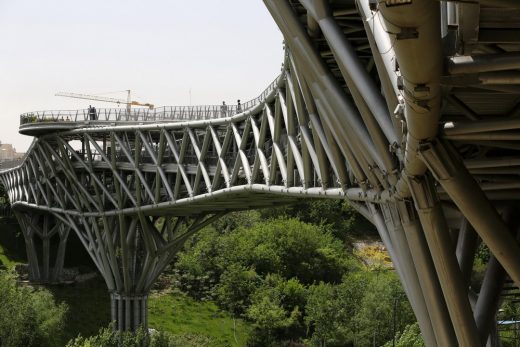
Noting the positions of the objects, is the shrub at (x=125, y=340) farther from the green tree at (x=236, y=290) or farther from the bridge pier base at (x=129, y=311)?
the green tree at (x=236, y=290)

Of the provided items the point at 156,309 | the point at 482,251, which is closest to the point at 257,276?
the point at 156,309

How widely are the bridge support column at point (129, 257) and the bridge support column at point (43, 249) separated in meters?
15.0

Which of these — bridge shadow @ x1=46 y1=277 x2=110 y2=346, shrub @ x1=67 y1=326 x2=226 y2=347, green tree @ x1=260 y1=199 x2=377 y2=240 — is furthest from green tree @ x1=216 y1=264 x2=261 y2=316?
green tree @ x1=260 y1=199 x2=377 y2=240

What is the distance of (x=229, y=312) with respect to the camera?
76.1 meters

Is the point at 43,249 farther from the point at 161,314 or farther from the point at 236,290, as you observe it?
the point at 236,290

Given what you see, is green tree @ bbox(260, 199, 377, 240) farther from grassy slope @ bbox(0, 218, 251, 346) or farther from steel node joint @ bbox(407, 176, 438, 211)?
steel node joint @ bbox(407, 176, 438, 211)

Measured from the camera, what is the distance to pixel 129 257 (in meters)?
61.8

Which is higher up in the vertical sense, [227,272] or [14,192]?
[14,192]

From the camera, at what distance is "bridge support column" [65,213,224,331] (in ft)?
197

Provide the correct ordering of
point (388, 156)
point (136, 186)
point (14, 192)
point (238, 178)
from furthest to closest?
1. point (14, 192)
2. point (136, 186)
3. point (238, 178)
4. point (388, 156)

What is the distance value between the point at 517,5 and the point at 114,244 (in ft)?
183

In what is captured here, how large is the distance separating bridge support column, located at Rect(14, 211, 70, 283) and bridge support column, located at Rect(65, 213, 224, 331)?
590 inches

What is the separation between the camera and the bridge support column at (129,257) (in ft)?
197

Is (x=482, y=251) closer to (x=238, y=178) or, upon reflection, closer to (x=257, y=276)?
(x=257, y=276)
